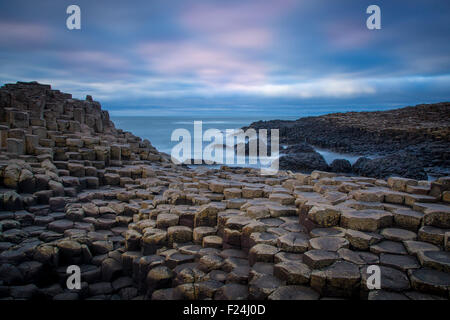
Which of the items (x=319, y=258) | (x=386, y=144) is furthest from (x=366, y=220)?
(x=386, y=144)

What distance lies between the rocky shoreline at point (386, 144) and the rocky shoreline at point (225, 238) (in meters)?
8.75

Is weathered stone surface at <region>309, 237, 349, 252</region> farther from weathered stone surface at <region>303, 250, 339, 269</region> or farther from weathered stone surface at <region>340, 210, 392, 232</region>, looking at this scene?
weathered stone surface at <region>340, 210, 392, 232</region>

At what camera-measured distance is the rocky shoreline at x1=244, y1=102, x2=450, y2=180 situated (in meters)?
15.3

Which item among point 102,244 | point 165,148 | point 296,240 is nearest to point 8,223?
point 102,244

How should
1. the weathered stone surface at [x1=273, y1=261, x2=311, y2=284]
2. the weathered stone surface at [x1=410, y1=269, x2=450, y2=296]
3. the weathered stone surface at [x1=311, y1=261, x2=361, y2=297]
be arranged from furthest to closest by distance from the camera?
the weathered stone surface at [x1=273, y1=261, x2=311, y2=284] < the weathered stone surface at [x1=311, y1=261, x2=361, y2=297] < the weathered stone surface at [x1=410, y1=269, x2=450, y2=296]

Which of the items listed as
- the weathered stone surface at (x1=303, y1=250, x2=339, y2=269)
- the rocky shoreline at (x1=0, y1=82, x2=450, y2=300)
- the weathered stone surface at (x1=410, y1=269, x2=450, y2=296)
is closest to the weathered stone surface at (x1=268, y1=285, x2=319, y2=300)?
the rocky shoreline at (x1=0, y1=82, x2=450, y2=300)

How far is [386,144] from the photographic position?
22.3 meters

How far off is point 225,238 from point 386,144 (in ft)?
68.5

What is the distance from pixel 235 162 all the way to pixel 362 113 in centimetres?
2238

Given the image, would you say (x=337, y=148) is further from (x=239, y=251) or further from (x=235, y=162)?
(x=239, y=251)

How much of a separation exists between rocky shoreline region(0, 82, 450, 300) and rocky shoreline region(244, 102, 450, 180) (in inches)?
345

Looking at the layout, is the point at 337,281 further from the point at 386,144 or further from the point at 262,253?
the point at 386,144

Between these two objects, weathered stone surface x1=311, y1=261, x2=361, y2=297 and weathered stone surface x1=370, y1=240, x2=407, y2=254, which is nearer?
weathered stone surface x1=311, y1=261, x2=361, y2=297

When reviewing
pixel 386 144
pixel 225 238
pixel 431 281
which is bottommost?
pixel 225 238
